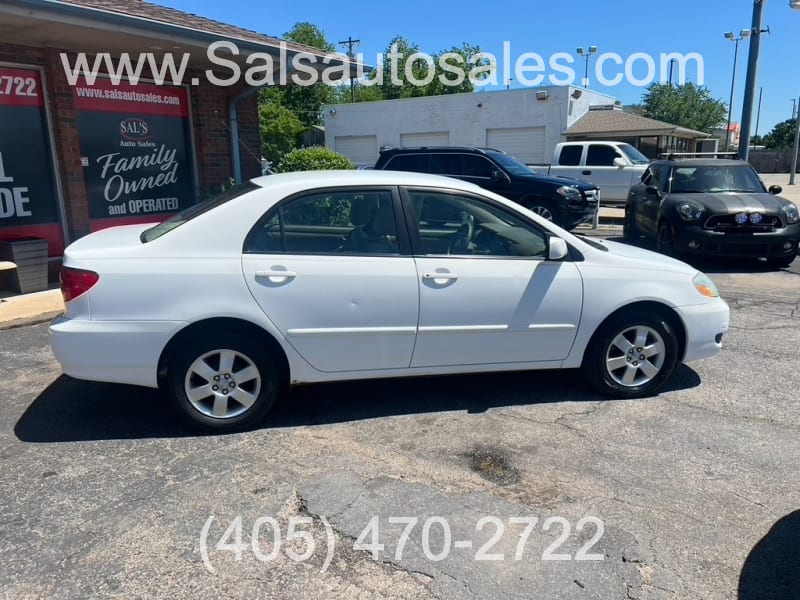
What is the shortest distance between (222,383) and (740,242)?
26.5 ft

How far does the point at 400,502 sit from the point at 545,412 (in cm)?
154

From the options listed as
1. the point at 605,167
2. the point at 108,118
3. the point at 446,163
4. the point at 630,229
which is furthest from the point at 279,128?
the point at 108,118

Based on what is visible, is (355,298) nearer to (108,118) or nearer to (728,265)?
(108,118)

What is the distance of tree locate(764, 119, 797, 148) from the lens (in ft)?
220

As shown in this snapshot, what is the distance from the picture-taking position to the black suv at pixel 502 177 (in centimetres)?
1235

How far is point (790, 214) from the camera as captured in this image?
9336 mm

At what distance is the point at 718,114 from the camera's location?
52.5 m

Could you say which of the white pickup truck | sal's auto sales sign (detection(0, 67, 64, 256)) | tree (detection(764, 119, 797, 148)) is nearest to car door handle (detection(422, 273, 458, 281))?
sal's auto sales sign (detection(0, 67, 64, 256))

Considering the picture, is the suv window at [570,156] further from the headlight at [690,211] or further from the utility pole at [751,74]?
the headlight at [690,211]

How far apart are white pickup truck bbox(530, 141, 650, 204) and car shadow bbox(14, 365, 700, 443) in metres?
13.6

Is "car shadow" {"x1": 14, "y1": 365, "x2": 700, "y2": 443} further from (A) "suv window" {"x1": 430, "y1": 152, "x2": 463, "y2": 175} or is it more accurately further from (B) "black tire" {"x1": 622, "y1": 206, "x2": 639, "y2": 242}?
(A) "suv window" {"x1": 430, "y1": 152, "x2": 463, "y2": 175}

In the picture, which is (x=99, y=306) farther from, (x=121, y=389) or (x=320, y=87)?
(x=320, y=87)

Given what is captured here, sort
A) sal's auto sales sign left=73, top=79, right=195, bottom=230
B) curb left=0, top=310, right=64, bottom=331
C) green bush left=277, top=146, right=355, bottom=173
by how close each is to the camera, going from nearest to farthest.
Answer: curb left=0, top=310, right=64, bottom=331 < sal's auto sales sign left=73, top=79, right=195, bottom=230 < green bush left=277, top=146, right=355, bottom=173

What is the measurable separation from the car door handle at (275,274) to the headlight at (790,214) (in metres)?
8.30
